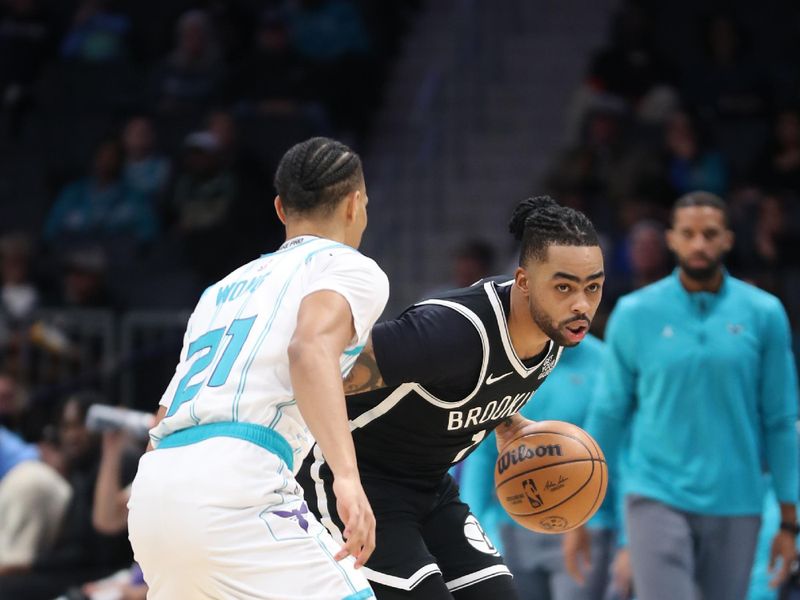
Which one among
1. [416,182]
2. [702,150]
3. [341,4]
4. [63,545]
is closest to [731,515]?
[63,545]

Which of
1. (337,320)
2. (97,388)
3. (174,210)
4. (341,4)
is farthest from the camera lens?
(341,4)

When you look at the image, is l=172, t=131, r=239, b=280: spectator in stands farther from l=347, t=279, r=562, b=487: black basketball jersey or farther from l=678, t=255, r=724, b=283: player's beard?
l=347, t=279, r=562, b=487: black basketball jersey

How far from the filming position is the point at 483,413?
13.7 feet

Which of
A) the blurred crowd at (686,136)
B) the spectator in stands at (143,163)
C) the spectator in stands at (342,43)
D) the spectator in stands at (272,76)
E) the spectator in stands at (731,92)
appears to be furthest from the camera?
the spectator in stands at (342,43)

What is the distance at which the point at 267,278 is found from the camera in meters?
3.37

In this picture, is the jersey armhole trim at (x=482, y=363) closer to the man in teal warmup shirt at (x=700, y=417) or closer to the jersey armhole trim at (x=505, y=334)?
the jersey armhole trim at (x=505, y=334)

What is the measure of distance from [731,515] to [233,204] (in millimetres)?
6368

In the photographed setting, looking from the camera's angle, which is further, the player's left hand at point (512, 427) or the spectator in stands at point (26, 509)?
the spectator in stands at point (26, 509)

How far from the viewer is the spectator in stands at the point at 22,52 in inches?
522

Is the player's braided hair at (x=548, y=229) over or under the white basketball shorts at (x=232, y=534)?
over

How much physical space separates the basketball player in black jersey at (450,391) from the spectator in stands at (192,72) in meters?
8.88

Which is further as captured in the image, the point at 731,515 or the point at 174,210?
the point at 174,210

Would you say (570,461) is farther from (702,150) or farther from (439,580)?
(702,150)

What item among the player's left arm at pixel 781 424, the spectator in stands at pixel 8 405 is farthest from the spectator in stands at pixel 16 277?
the player's left arm at pixel 781 424
